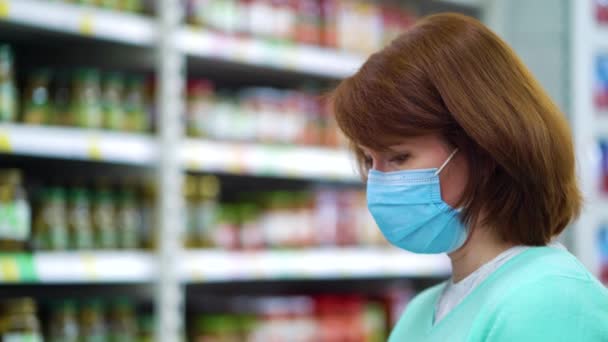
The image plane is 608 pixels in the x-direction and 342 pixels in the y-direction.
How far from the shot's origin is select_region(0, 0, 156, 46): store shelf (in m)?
2.29

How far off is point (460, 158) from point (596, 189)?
265 centimetres

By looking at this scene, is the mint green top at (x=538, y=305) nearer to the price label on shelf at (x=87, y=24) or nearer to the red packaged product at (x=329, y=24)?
the price label on shelf at (x=87, y=24)

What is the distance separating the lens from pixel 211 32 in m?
2.75

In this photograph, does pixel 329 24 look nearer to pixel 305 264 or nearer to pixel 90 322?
pixel 305 264

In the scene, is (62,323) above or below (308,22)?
below

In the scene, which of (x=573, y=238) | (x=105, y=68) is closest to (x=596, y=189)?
(x=573, y=238)

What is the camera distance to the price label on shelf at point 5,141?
2.22 m

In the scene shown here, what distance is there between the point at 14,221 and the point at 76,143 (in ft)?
0.84

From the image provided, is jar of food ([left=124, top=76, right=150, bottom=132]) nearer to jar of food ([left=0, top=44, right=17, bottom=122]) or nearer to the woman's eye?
jar of food ([left=0, top=44, right=17, bottom=122])

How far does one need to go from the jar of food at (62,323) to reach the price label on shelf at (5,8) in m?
0.76

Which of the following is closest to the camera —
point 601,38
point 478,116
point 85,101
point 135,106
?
point 478,116

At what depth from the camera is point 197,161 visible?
2645mm

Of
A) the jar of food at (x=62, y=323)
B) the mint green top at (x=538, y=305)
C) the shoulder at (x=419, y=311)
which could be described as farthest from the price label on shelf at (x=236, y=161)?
the mint green top at (x=538, y=305)

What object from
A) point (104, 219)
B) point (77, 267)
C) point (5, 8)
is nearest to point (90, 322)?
point (77, 267)
